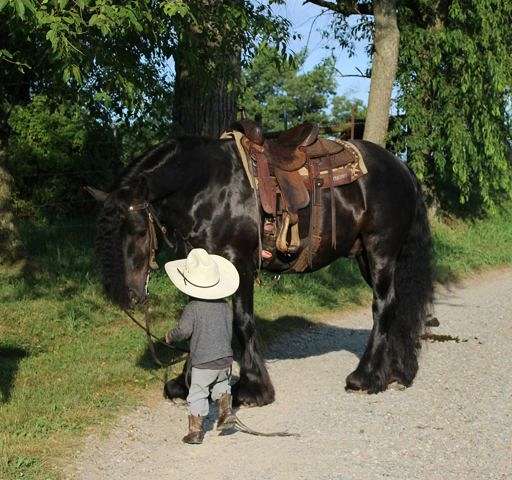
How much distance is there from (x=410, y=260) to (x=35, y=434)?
3636 mm

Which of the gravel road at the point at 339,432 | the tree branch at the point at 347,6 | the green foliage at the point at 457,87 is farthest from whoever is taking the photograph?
the tree branch at the point at 347,6

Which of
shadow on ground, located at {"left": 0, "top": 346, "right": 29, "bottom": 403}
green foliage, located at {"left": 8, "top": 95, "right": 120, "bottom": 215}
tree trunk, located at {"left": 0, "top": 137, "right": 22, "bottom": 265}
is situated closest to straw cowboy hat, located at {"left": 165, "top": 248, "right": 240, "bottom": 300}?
shadow on ground, located at {"left": 0, "top": 346, "right": 29, "bottom": 403}

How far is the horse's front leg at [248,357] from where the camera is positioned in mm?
6180

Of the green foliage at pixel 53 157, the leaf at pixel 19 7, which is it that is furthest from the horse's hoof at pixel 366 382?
the green foliage at pixel 53 157

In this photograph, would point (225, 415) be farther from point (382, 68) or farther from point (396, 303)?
point (382, 68)

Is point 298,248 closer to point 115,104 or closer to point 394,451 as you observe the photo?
point 394,451

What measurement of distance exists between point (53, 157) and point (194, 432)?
9090mm

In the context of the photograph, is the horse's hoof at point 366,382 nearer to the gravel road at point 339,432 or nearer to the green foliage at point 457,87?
the gravel road at point 339,432

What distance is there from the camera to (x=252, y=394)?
20.2 feet

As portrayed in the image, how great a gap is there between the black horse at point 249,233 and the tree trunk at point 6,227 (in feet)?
16.3

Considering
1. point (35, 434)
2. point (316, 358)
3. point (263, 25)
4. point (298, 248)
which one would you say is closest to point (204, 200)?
point (298, 248)

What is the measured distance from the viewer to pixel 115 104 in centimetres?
927

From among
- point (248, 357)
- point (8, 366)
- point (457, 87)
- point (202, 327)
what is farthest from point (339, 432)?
point (457, 87)

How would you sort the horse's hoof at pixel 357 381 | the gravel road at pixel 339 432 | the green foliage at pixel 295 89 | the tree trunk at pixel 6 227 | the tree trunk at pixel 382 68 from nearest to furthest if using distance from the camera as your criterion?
the gravel road at pixel 339 432
the horse's hoof at pixel 357 381
the tree trunk at pixel 6 227
the tree trunk at pixel 382 68
the green foliage at pixel 295 89
